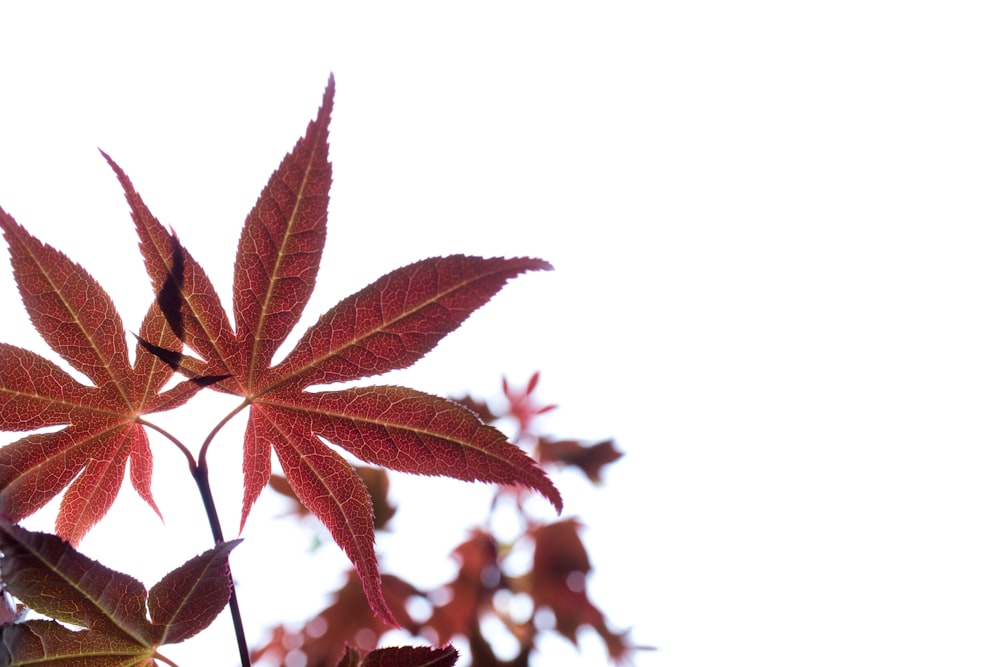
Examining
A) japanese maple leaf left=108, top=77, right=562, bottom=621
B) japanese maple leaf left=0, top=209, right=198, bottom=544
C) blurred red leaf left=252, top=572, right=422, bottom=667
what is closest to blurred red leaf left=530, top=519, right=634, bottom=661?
blurred red leaf left=252, top=572, right=422, bottom=667

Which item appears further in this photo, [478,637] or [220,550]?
[478,637]

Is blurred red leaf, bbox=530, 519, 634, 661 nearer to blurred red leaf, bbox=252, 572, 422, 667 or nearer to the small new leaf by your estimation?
blurred red leaf, bbox=252, 572, 422, 667

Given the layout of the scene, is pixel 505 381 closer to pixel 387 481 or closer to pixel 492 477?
pixel 387 481

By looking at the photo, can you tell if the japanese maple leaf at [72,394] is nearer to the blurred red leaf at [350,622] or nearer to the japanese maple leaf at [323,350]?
the japanese maple leaf at [323,350]

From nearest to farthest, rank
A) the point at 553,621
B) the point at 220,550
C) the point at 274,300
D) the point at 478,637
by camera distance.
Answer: the point at 220,550 → the point at 274,300 → the point at 478,637 → the point at 553,621

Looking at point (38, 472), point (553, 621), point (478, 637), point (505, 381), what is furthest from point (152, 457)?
point (505, 381)

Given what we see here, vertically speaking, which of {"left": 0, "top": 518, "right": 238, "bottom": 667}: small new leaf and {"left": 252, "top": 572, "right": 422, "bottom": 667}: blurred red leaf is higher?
{"left": 252, "top": 572, "right": 422, "bottom": 667}: blurred red leaf
